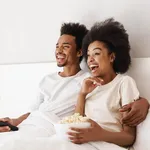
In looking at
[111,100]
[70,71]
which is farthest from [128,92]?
[70,71]

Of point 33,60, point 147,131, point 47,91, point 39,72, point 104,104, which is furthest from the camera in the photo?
point 33,60

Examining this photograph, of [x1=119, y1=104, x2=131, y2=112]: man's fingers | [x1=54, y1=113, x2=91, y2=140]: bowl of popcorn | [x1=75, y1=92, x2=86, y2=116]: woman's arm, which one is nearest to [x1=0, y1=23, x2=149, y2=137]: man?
[x1=75, y1=92, x2=86, y2=116]: woman's arm

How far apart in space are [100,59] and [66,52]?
27 cm

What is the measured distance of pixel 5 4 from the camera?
6.76 feet

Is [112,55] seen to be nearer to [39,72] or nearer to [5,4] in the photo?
[39,72]

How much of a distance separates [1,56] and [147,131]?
1243 millimetres

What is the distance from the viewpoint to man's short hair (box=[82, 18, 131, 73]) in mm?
1413

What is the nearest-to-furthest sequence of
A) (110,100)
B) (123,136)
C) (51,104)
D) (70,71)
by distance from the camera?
(123,136)
(110,100)
(51,104)
(70,71)

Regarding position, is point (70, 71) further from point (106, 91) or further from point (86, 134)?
point (86, 134)

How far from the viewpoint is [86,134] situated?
1.13 metres

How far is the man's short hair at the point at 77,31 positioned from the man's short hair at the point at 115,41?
16 cm


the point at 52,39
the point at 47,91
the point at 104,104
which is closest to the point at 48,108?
the point at 47,91

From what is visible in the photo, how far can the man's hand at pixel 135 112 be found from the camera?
1.21 meters

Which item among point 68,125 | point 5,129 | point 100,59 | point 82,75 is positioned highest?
point 100,59
